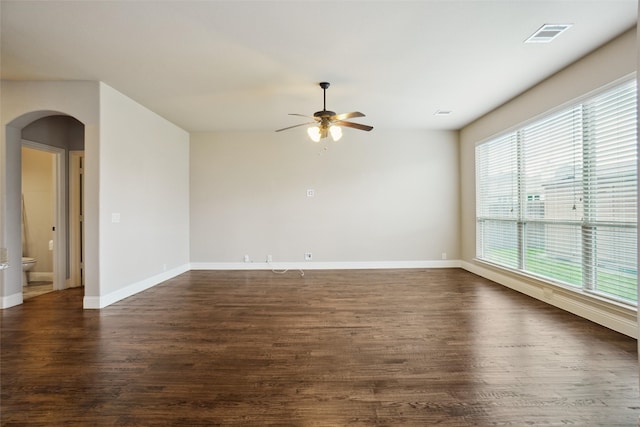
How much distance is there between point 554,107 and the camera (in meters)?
3.70

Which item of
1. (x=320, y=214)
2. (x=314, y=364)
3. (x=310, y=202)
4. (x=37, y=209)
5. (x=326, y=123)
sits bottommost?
(x=314, y=364)

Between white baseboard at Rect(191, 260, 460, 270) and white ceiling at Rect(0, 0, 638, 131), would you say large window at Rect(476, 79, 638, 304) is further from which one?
white baseboard at Rect(191, 260, 460, 270)

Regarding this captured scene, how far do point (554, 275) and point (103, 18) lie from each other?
18.5ft

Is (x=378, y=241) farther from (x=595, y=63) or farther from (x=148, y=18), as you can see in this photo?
(x=148, y=18)

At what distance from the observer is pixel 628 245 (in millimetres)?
2867

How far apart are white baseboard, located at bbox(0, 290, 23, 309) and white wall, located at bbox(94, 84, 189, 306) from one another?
1.17 meters

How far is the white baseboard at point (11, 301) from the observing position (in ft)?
12.2

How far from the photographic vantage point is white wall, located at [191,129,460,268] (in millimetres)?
6215

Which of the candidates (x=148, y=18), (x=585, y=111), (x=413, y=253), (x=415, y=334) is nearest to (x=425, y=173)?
(x=413, y=253)

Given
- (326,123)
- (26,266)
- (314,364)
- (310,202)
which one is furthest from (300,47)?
(26,266)

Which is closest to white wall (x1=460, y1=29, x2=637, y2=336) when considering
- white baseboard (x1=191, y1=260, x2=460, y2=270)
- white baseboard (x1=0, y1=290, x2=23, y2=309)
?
white baseboard (x1=191, y1=260, x2=460, y2=270)

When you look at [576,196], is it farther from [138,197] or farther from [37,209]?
[37,209]

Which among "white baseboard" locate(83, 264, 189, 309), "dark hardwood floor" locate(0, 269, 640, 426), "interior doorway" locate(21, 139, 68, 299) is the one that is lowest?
"dark hardwood floor" locate(0, 269, 640, 426)

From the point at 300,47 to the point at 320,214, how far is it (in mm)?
3652
